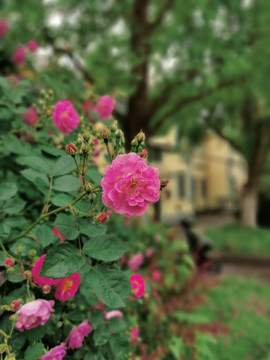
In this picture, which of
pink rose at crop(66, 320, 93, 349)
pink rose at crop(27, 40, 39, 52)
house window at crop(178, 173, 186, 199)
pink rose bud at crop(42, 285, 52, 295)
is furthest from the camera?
house window at crop(178, 173, 186, 199)

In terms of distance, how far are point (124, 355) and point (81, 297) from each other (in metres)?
0.30

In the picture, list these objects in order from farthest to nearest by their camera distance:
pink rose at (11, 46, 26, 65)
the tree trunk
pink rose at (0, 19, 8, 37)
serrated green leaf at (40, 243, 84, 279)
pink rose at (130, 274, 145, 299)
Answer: the tree trunk
pink rose at (0, 19, 8, 37)
pink rose at (11, 46, 26, 65)
pink rose at (130, 274, 145, 299)
serrated green leaf at (40, 243, 84, 279)

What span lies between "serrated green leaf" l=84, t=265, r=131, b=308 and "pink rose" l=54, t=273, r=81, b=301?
140mm

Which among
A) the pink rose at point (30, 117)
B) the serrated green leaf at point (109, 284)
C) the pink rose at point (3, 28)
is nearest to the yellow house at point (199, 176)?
the pink rose at point (3, 28)

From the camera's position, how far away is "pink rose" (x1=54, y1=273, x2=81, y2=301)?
1.15 meters

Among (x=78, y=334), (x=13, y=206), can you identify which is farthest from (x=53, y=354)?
(x=13, y=206)

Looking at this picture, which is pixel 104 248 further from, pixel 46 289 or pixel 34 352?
pixel 34 352

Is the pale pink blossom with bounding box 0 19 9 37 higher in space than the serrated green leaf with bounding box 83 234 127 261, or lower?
higher

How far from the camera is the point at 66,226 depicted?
1.04 meters

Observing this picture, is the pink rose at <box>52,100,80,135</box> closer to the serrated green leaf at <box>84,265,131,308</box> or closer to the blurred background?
the serrated green leaf at <box>84,265,131,308</box>

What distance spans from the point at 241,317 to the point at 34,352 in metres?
4.39

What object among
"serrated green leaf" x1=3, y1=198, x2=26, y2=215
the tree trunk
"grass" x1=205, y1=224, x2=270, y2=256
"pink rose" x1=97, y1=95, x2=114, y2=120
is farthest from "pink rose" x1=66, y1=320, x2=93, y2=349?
the tree trunk

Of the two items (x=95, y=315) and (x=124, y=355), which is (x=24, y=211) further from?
(x=124, y=355)

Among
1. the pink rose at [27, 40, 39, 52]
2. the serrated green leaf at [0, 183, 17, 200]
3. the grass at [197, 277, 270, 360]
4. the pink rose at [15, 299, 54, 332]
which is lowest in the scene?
the grass at [197, 277, 270, 360]
